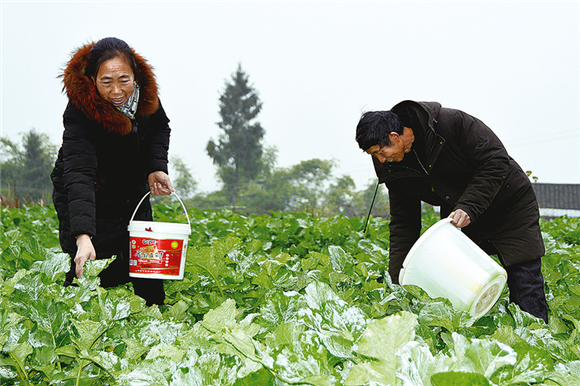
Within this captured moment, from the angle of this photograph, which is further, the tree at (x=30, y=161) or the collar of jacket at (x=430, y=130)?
the tree at (x=30, y=161)

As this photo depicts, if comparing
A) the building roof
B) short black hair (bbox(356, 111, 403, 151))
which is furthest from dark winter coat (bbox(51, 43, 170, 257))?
the building roof

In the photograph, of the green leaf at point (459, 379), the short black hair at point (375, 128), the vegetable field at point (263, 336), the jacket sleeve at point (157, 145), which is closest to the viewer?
the green leaf at point (459, 379)

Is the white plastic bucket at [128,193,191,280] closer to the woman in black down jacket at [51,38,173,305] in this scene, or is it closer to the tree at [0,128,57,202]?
the woman in black down jacket at [51,38,173,305]

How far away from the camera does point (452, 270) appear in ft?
7.12

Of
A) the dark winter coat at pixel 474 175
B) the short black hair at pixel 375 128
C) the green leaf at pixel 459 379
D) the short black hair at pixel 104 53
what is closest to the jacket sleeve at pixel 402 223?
the dark winter coat at pixel 474 175

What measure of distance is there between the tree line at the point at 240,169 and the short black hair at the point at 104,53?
40.7 metres

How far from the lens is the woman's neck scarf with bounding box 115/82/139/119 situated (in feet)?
8.24

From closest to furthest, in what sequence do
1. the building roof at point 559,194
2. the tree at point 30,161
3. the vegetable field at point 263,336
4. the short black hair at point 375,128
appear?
the vegetable field at point 263,336, the short black hair at point 375,128, the building roof at point 559,194, the tree at point 30,161

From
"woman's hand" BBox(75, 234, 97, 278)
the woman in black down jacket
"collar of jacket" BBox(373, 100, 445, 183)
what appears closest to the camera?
"woman's hand" BBox(75, 234, 97, 278)

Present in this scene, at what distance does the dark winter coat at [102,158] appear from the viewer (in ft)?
7.64

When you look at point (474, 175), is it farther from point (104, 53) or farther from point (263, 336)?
point (104, 53)

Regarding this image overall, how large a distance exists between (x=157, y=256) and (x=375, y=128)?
1.26 meters

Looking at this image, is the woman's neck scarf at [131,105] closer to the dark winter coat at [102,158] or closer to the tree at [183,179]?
the dark winter coat at [102,158]

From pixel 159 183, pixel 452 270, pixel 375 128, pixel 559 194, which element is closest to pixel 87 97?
pixel 159 183
